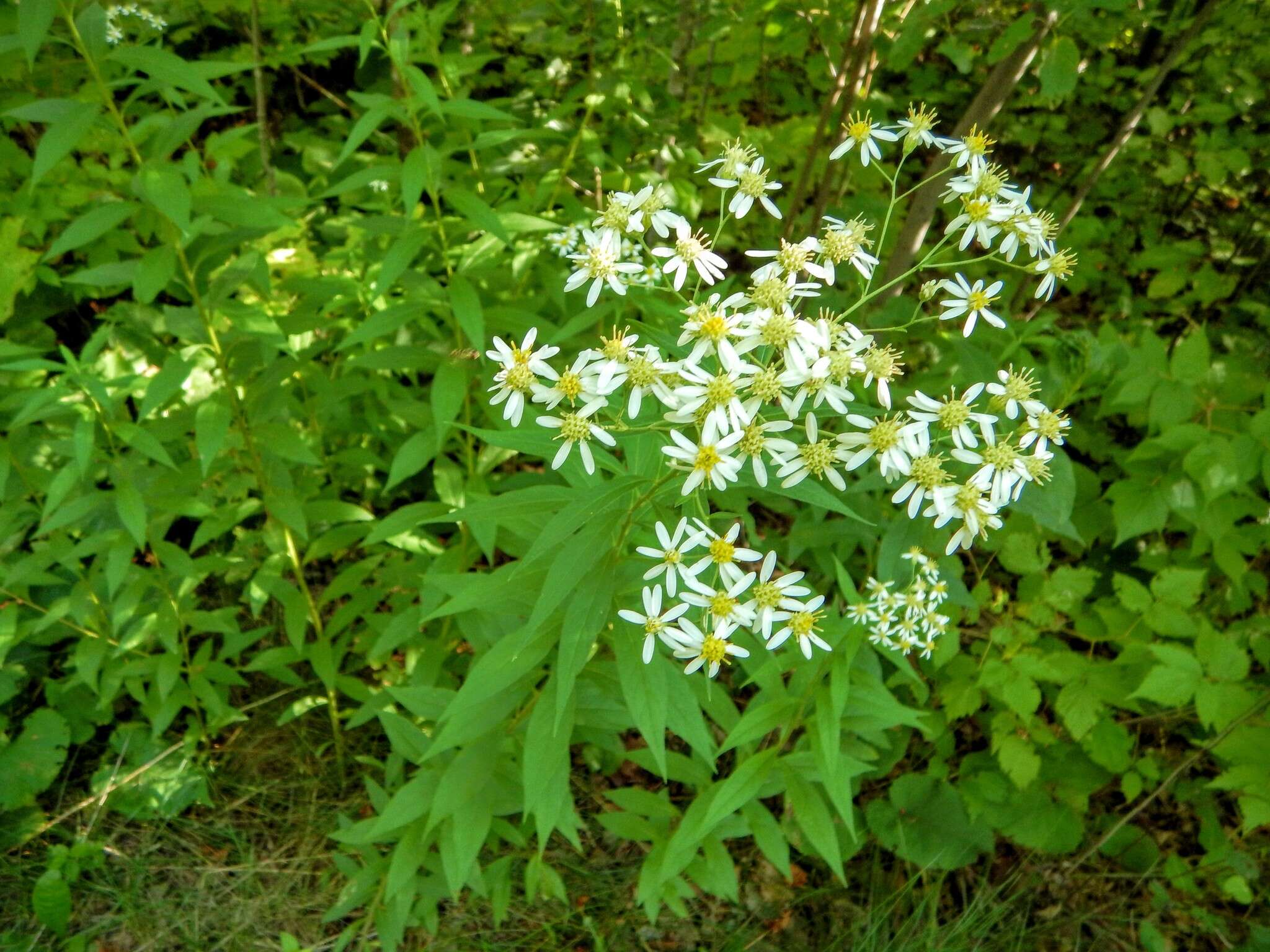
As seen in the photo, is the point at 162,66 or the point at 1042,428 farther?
the point at 162,66

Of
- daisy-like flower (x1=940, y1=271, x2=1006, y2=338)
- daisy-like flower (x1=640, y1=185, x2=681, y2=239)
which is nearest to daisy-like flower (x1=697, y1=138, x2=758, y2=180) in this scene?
daisy-like flower (x1=640, y1=185, x2=681, y2=239)

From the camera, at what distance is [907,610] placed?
7.32 feet

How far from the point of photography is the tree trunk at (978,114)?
10.1 ft

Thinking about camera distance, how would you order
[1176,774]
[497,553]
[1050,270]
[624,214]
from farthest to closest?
[497,553] < [1176,774] < [1050,270] < [624,214]

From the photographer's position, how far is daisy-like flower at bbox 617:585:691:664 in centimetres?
155

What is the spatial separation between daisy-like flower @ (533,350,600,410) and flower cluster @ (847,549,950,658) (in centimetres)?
96

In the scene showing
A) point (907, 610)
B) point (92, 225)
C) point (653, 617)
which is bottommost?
point (907, 610)

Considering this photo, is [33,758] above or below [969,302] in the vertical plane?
below

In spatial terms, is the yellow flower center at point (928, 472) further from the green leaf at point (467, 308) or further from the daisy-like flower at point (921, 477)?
the green leaf at point (467, 308)

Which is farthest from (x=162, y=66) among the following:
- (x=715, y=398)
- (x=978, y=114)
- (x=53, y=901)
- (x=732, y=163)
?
(x=978, y=114)

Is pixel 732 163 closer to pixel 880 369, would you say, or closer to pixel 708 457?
pixel 880 369

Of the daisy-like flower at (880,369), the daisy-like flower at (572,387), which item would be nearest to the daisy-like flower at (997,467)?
the daisy-like flower at (880,369)

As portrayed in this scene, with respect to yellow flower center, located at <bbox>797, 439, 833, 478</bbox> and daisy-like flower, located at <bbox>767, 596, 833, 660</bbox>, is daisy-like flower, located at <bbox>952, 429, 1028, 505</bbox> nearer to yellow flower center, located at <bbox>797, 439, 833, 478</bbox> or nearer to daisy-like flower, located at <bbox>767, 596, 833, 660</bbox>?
yellow flower center, located at <bbox>797, 439, 833, 478</bbox>

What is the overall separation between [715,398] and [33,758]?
9.25 ft
